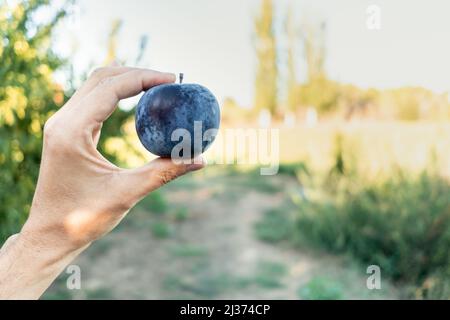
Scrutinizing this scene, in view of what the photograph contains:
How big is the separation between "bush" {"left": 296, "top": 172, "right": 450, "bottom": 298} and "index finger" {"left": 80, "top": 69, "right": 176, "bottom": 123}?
98.4 inches

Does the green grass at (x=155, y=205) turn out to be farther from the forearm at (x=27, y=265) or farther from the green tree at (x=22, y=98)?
the forearm at (x=27, y=265)

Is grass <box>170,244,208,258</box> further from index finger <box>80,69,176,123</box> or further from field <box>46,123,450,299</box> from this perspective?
index finger <box>80,69,176,123</box>

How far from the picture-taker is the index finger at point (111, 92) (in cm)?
121

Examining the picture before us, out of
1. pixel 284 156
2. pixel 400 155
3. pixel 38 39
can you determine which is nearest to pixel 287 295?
pixel 400 155

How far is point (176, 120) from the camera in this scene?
1.35 metres

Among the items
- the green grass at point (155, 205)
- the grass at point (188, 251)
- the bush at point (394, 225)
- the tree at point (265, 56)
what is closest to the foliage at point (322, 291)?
the bush at point (394, 225)

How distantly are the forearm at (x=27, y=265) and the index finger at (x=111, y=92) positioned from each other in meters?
0.35

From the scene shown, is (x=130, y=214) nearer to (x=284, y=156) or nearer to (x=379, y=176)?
(x=379, y=176)

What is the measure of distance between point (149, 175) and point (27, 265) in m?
0.38

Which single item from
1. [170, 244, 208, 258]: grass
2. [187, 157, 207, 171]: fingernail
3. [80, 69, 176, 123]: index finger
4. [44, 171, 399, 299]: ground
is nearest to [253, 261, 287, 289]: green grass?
[44, 171, 399, 299]: ground

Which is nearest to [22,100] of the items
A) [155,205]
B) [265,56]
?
[155,205]

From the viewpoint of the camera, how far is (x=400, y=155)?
391cm

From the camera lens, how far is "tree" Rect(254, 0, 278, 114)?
1984 cm

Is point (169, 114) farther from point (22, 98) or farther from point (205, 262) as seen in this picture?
point (205, 262)
